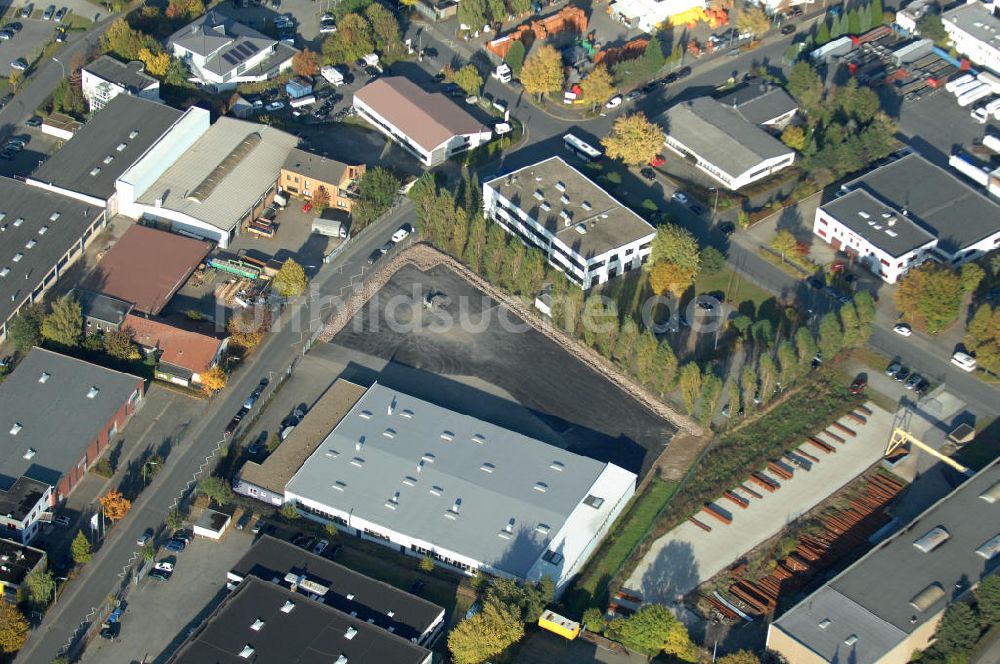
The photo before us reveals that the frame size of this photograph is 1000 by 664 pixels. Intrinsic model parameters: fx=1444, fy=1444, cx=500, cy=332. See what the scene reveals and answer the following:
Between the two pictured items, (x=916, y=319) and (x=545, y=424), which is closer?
(x=545, y=424)

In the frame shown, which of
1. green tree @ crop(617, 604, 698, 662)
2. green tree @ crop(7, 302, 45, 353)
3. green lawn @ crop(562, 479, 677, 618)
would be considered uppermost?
green tree @ crop(7, 302, 45, 353)

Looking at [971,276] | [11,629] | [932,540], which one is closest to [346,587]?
[11,629]

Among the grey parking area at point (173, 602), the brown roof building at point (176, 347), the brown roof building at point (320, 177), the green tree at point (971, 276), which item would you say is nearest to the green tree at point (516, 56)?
the brown roof building at point (320, 177)

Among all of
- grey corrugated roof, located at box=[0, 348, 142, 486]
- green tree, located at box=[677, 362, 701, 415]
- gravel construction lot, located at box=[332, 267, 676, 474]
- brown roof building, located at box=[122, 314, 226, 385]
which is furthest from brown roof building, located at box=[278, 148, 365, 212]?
green tree, located at box=[677, 362, 701, 415]

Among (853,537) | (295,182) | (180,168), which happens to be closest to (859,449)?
(853,537)

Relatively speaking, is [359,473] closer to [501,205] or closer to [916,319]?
[501,205]

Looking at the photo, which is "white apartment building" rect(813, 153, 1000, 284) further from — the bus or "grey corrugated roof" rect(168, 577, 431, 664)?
"grey corrugated roof" rect(168, 577, 431, 664)

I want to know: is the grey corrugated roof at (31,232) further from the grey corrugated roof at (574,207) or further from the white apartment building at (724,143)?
the white apartment building at (724,143)

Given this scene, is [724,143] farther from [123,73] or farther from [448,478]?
[123,73]
